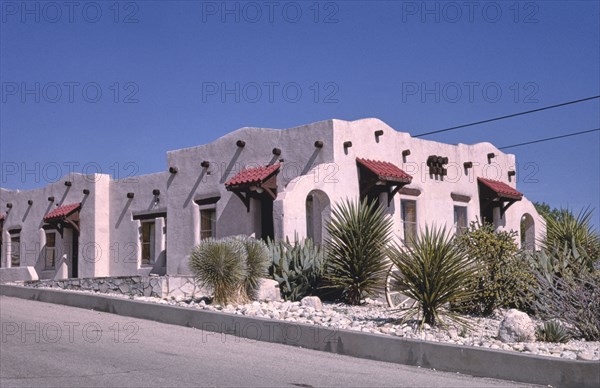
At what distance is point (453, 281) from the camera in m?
13.1

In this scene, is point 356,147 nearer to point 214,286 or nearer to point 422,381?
point 214,286

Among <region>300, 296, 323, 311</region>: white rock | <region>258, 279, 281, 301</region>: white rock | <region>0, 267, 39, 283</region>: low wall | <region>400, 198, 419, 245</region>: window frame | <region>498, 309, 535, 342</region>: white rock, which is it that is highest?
<region>400, 198, 419, 245</region>: window frame

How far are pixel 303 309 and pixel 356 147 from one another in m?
6.75

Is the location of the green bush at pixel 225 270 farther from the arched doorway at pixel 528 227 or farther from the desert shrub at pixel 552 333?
the arched doorway at pixel 528 227

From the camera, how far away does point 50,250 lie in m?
31.1

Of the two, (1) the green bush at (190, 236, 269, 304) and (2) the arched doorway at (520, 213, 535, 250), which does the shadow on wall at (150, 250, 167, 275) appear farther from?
(2) the arched doorway at (520, 213, 535, 250)

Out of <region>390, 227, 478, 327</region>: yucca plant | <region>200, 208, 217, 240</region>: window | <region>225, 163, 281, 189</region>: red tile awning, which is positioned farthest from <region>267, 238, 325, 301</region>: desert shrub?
<region>200, 208, 217, 240</region>: window

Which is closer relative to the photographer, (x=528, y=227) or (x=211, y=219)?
(x=211, y=219)

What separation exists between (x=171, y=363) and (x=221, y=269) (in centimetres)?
631

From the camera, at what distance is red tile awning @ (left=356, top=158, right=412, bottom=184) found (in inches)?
810

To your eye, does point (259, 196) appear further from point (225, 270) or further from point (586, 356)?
point (586, 356)

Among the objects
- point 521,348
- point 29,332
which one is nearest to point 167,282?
point 29,332

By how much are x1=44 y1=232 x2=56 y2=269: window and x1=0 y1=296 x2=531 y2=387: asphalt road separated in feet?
56.8

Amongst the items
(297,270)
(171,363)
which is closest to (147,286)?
(297,270)
